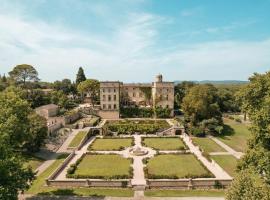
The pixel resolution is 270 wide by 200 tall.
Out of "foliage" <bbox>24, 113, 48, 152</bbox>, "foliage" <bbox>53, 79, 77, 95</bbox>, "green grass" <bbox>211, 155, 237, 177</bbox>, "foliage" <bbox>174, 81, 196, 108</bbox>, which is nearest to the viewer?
"green grass" <bbox>211, 155, 237, 177</bbox>

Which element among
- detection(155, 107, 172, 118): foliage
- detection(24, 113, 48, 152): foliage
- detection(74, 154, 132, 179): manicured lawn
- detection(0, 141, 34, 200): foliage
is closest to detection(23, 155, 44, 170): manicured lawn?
detection(24, 113, 48, 152): foliage

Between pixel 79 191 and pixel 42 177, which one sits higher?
pixel 42 177

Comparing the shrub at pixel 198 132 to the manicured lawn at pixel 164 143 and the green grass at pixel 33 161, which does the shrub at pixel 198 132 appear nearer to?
the manicured lawn at pixel 164 143

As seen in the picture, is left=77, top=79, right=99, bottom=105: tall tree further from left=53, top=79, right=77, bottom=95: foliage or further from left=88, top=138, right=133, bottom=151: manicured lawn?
left=88, top=138, right=133, bottom=151: manicured lawn

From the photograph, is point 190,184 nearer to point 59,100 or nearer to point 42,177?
point 42,177

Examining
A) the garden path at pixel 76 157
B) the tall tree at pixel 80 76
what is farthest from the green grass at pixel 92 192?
the tall tree at pixel 80 76

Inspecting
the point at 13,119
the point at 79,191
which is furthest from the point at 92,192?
the point at 13,119
